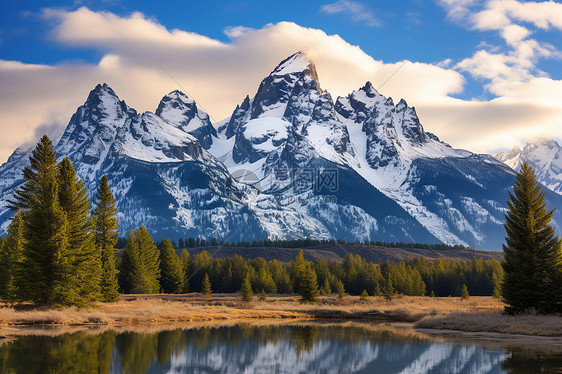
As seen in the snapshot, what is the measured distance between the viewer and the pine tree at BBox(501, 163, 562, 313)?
5509 centimetres

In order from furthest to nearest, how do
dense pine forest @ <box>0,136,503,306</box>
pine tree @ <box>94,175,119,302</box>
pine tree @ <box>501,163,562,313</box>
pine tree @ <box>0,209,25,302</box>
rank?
pine tree @ <box>94,175,119,302</box>, pine tree @ <box>0,209,25,302</box>, dense pine forest @ <box>0,136,503,306</box>, pine tree @ <box>501,163,562,313</box>

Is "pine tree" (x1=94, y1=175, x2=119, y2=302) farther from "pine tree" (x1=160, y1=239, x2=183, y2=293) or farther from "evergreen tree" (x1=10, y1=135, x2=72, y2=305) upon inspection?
"pine tree" (x1=160, y1=239, x2=183, y2=293)


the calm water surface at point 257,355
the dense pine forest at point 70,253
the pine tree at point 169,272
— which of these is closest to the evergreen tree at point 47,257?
the dense pine forest at point 70,253

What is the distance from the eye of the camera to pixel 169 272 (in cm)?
13275

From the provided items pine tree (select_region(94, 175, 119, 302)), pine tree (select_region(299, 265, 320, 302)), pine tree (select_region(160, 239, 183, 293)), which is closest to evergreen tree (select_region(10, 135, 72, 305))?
pine tree (select_region(94, 175, 119, 302))

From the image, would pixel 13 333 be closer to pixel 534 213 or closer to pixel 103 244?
pixel 103 244

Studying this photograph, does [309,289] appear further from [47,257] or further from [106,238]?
[47,257]

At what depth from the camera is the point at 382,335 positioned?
49.2 m

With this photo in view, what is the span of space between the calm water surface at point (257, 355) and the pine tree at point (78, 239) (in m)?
13.7

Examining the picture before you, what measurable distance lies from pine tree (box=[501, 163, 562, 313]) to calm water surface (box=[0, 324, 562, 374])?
46.7 ft

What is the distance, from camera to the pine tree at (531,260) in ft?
181

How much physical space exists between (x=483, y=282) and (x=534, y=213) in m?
135

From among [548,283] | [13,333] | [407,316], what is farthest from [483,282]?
[13,333]

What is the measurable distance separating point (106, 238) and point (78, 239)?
2355 centimetres
